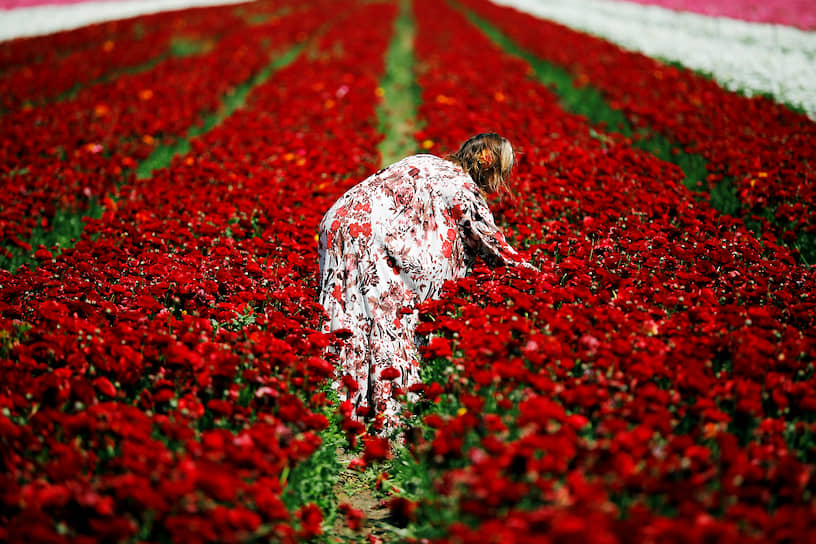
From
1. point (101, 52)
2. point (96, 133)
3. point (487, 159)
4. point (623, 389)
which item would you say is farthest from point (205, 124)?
point (623, 389)

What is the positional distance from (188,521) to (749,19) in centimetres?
2462

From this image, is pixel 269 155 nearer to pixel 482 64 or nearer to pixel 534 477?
pixel 534 477

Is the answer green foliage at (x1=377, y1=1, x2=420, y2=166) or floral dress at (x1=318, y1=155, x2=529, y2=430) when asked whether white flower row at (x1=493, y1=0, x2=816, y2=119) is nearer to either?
green foliage at (x1=377, y1=1, x2=420, y2=166)

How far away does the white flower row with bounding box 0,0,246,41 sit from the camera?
22281mm

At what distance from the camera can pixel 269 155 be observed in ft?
24.0

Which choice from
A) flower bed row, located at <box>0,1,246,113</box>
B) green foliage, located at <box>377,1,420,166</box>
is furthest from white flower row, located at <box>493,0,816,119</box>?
flower bed row, located at <box>0,1,246,113</box>

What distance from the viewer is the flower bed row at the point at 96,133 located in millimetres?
6180

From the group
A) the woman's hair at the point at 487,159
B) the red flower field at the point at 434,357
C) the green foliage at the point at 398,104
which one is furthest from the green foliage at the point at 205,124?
the woman's hair at the point at 487,159

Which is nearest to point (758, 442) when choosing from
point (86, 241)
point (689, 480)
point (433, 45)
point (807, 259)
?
point (689, 480)

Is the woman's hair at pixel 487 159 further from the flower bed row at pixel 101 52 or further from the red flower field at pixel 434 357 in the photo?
the flower bed row at pixel 101 52

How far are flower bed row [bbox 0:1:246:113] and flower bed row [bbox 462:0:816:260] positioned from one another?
11575 millimetres

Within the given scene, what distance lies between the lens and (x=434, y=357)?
326cm

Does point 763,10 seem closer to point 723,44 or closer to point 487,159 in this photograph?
point 723,44

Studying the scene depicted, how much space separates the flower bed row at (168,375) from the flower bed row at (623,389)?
2.66 feet
